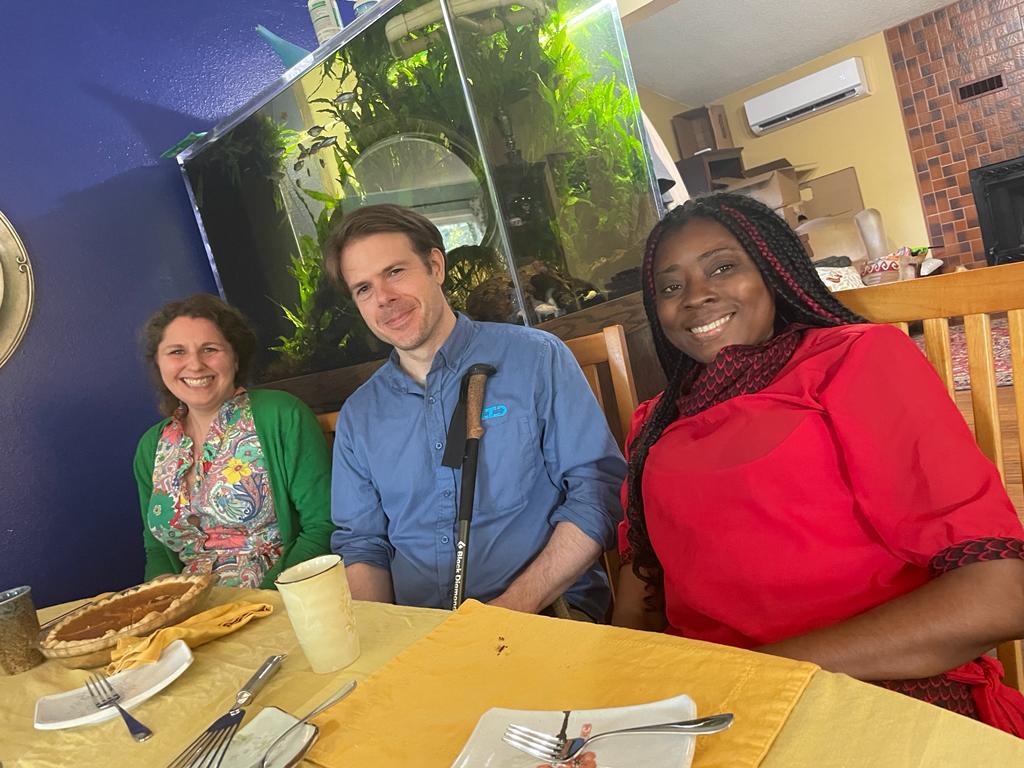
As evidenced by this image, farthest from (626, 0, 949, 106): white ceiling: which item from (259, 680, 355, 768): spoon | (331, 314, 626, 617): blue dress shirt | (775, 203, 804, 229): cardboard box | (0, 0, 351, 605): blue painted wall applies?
(259, 680, 355, 768): spoon

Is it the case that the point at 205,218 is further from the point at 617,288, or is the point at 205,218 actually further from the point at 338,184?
the point at 617,288

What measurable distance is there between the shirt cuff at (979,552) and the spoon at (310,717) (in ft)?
2.06

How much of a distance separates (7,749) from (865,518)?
101 centimetres

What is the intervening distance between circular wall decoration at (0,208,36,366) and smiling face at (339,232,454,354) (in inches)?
44.3

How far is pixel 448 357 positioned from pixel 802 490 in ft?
2.41

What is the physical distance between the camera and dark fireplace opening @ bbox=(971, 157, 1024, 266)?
22.0 feet

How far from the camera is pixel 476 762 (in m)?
0.54

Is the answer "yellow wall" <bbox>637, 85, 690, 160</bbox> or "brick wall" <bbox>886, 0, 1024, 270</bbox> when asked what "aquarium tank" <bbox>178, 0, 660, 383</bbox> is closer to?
"yellow wall" <bbox>637, 85, 690, 160</bbox>

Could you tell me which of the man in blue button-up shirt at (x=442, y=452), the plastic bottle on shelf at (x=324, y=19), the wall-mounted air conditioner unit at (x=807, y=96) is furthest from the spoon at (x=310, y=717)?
the wall-mounted air conditioner unit at (x=807, y=96)

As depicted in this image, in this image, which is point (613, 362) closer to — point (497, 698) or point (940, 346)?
point (940, 346)

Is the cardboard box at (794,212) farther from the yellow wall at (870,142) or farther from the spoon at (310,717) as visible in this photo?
the spoon at (310,717)

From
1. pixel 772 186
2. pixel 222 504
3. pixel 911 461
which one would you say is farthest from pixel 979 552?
pixel 772 186

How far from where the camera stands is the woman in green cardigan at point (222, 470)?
1.75 meters

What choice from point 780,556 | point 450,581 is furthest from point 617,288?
point 780,556
